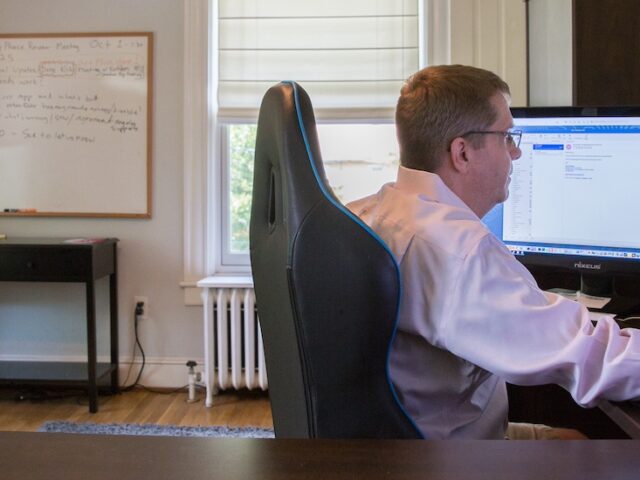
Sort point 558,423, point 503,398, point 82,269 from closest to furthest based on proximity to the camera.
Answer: point 503,398 < point 558,423 < point 82,269

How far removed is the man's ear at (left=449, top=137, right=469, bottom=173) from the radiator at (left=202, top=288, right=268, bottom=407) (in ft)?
6.85

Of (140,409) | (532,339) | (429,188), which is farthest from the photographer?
(140,409)

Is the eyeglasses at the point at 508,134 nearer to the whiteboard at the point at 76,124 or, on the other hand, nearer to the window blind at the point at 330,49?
the window blind at the point at 330,49

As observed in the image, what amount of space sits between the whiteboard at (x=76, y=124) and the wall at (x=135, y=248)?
6cm

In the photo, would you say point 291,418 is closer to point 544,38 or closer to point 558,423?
point 558,423

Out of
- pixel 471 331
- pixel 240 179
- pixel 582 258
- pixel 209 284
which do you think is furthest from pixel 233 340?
pixel 471 331

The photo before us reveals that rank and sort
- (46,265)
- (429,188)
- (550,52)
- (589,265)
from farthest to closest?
(46,265), (550,52), (589,265), (429,188)

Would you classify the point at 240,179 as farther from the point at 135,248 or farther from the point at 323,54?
the point at 323,54

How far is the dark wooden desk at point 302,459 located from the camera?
0.58 meters

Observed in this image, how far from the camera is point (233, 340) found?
3.18 meters

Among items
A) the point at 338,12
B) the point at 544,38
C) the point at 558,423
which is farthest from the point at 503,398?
the point at 338,12

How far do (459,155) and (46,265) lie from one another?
237cm

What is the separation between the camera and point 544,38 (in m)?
2.78

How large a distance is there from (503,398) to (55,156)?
2875 mm
